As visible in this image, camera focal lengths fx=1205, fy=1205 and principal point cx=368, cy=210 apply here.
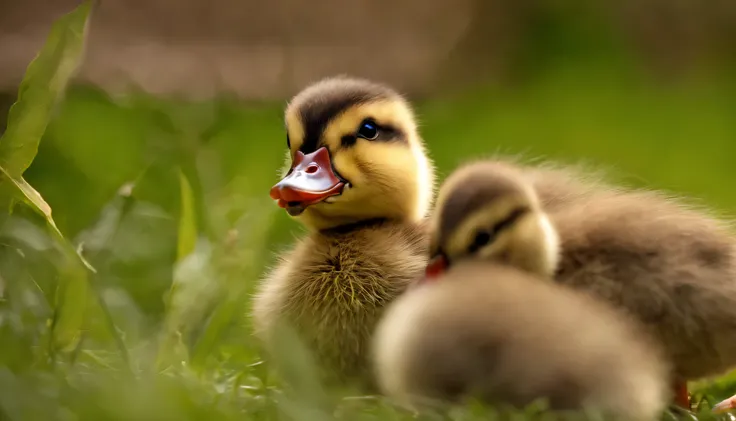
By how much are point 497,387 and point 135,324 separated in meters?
1.01

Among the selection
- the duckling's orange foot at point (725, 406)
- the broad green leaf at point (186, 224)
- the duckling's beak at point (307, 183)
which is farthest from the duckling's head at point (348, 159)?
the duckling's orange foot at point (725, 406)

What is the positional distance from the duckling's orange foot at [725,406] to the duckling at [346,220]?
1.85 ft

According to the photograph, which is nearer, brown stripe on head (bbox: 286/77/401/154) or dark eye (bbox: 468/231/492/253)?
dark eye (bbox: 468/231/492/253)

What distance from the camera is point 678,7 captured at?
24.0 feet

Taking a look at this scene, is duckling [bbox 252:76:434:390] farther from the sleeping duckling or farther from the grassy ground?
the sleeping duckling

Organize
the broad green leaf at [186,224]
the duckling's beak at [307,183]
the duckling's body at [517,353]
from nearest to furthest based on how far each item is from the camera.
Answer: the duckling's body at [517,353] → the duckling's beak at [307,183] → the broad green leaf at [186,224]

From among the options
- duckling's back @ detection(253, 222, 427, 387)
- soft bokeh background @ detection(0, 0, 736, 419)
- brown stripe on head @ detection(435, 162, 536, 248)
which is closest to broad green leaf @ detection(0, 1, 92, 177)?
soft bokeh background @ detection(0, 0, 736, 419)

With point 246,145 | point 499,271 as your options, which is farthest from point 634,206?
point 246,145

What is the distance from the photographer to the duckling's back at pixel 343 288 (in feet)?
6.90

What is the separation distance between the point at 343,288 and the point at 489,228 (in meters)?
0.41

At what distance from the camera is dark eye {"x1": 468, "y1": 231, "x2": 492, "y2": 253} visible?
1.86 meters

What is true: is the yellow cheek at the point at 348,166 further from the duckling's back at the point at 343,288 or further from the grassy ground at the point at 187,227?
the grassy ground at the point at 187,227

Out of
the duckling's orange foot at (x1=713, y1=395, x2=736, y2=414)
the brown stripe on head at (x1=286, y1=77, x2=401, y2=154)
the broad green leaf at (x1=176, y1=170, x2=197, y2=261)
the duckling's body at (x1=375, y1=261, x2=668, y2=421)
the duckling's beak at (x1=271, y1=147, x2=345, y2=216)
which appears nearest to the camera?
the duckling's body at (x1=375, y1=261, x2=668, y2=421)

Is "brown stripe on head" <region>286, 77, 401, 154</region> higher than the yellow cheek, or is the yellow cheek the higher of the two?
"brown stripe on head" <region>286, 77, 401, 154</region>
